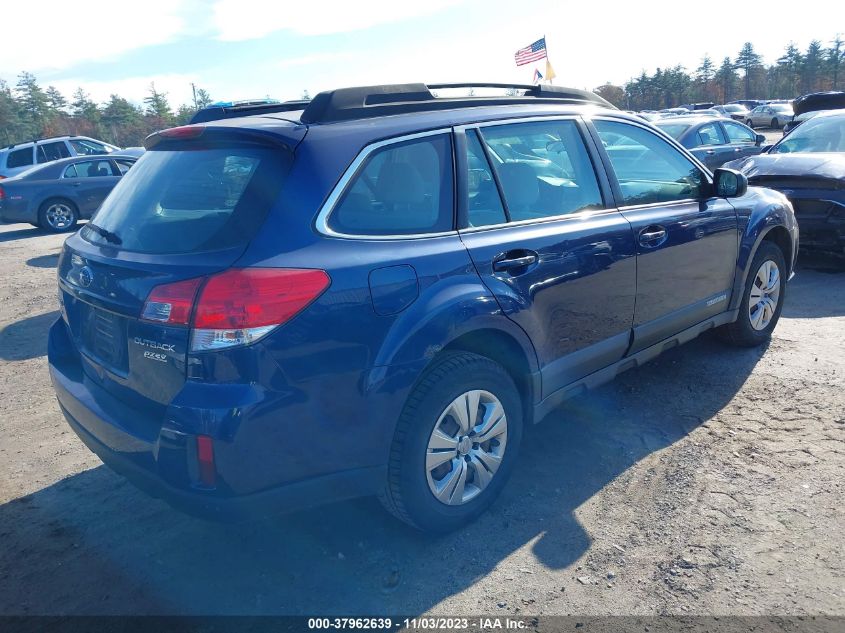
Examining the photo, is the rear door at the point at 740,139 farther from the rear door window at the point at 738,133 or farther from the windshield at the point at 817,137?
the windshield at the point at 817,137

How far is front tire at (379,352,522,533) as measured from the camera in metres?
2.78

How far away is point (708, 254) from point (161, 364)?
339 cm

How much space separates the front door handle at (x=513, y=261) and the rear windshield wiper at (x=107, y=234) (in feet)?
5.32

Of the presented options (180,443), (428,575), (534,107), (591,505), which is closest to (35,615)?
(180,443)

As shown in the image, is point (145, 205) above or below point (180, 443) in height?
above

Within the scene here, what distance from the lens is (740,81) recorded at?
8500 cm

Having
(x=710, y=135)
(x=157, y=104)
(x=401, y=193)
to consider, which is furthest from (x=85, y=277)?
(x=157, y=104)

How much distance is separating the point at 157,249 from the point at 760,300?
4283 millimetres

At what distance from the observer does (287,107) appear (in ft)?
11.8

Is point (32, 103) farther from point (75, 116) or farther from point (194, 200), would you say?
point (194, 200)

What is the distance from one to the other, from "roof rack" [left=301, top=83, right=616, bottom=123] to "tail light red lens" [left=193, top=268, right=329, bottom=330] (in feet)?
2.72

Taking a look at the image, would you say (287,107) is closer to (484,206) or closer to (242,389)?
(484,206)

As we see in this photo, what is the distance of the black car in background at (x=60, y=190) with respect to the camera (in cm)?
1373

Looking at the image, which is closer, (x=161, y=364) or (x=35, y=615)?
(x=161, y=364)
